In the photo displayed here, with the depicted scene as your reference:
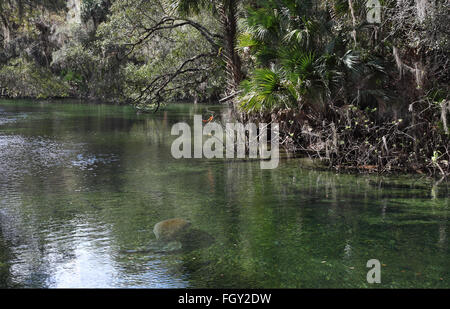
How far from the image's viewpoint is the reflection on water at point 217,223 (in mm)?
5953

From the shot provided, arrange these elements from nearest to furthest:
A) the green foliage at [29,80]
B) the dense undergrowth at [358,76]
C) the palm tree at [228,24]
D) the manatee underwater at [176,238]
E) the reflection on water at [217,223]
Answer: the reflection on water at [217,223] → the manatee underwater at [176,238] → the dense undergrowth at [358,76] → the palm tree at [228,24] → the green foliage at [29,80]

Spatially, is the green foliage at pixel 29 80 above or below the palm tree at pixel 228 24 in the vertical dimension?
above

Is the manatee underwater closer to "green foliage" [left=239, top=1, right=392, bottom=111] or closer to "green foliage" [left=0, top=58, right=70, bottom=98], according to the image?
"green foliage" [left=239, top=1, right=392, bottom=111]

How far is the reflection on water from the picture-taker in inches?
234

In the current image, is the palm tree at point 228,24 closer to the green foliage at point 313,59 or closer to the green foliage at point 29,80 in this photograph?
the green foliage at point 313,59

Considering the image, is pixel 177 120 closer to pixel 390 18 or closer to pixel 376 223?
pixel 390 18

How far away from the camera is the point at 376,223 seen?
8.05 meters

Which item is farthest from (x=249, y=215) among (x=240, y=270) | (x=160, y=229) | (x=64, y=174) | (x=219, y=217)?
(x=64, y=174)

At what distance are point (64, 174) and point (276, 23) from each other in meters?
6.30

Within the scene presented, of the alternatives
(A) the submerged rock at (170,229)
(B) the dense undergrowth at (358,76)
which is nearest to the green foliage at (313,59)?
(B) the dense undergrowth at (358,76)

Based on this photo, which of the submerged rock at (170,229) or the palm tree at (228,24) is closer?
the submerged rock at (170,229)

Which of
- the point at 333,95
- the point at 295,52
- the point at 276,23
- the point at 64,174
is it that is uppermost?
the point at 276,23

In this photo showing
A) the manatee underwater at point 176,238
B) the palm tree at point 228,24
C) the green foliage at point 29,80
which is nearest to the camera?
the manatee underwater at point 176,238

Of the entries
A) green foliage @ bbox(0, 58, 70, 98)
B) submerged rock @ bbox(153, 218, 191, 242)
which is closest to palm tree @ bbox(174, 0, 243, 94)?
submerged rock @ bbox(153, 218, 191, 242)
